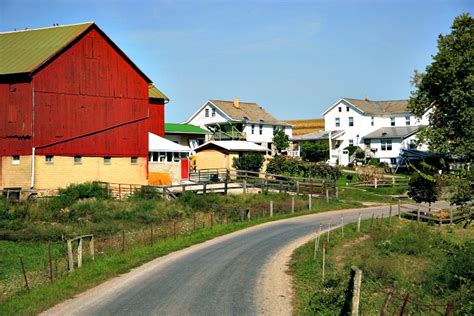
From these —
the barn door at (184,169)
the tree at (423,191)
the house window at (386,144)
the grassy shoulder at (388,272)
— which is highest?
the house window at (386,144)

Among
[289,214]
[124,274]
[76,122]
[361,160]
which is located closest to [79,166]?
[76,122]

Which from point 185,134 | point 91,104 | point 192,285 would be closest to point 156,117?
point 91,104

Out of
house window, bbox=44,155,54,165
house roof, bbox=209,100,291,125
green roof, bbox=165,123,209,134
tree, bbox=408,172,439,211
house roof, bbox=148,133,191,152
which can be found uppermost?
house roof, bbox=209,100,291,125

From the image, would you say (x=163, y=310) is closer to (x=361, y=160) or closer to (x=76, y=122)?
(x=76, y=122)

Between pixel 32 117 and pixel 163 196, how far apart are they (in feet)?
32.8

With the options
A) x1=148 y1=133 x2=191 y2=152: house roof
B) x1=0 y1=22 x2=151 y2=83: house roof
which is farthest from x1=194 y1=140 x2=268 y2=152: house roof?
x1=0 y1=22 x2=151 y2=83: house roof

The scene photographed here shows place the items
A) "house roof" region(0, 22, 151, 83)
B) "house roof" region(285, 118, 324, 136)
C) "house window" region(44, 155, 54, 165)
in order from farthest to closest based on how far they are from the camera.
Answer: "house roof" region(285, 118, 324, 136) → "house roof" region(0, 22, 151, 83) → "house window" region(44, 155, 54, 165)

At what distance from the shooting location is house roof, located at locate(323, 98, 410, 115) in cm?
8031

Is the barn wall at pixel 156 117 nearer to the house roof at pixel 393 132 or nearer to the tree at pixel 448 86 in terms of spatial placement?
the tree at pixel 448 86

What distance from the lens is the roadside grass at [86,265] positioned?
1578 centimetres

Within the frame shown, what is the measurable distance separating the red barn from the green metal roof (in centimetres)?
8

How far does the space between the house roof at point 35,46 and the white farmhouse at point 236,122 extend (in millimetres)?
31103

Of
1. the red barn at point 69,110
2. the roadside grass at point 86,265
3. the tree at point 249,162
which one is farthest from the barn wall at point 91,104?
the tree at point 249,162

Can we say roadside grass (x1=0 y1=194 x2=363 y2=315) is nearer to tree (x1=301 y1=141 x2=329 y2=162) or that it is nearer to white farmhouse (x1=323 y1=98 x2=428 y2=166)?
tree (x1=301 y1=141 x2=329 y2=162)
